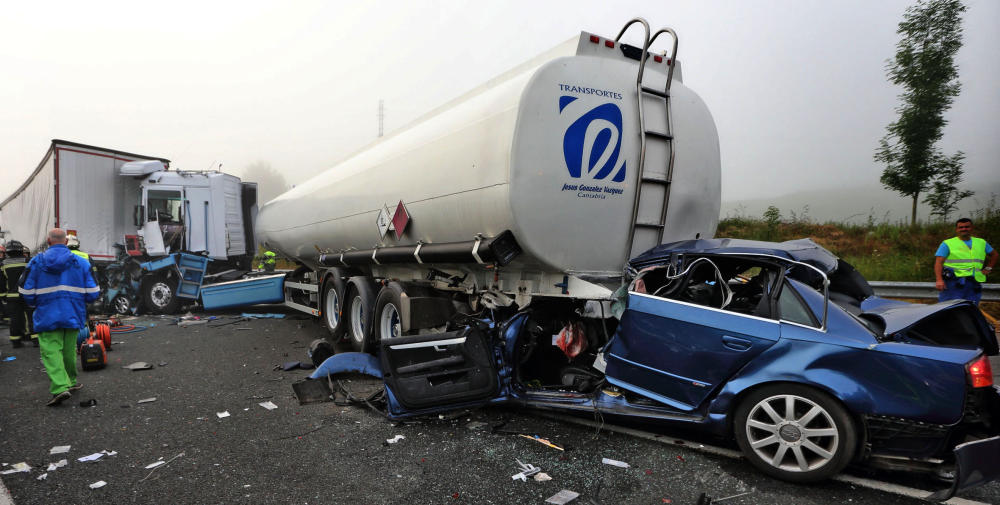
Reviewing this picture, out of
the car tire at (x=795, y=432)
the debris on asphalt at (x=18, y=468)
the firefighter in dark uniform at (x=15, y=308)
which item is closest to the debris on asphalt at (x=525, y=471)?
the car tire at (x=795, y=432)

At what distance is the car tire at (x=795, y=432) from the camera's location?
112 inches

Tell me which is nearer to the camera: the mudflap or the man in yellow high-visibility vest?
the mudflap

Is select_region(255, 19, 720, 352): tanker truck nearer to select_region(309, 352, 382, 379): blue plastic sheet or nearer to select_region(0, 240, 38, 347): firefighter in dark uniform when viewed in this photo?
select_region(309, 352, 382, 379): blue plastic sheet

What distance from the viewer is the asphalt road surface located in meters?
2.96

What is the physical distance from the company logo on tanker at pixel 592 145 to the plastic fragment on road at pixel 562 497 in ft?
7.07

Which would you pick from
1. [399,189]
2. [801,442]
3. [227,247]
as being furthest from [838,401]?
[227,247]

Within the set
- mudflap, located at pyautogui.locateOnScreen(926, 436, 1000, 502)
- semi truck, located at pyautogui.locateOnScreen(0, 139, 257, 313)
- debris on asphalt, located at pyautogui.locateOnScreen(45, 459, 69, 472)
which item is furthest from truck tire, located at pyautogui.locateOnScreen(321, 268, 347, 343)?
mudflap, located at pyautogui.locateOnScreen(926, 436, 1000, 502)

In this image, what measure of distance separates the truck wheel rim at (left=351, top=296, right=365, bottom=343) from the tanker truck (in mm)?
1482

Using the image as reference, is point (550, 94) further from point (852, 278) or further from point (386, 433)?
point (386, 433)

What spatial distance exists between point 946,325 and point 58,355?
6.97 m

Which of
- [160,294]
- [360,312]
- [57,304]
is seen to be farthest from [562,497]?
[160,294]

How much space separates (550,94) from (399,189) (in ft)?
7.83

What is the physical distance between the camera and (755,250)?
11.3ft

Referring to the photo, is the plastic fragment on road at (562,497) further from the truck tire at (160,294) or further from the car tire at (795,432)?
the truck tire at (160,294)
